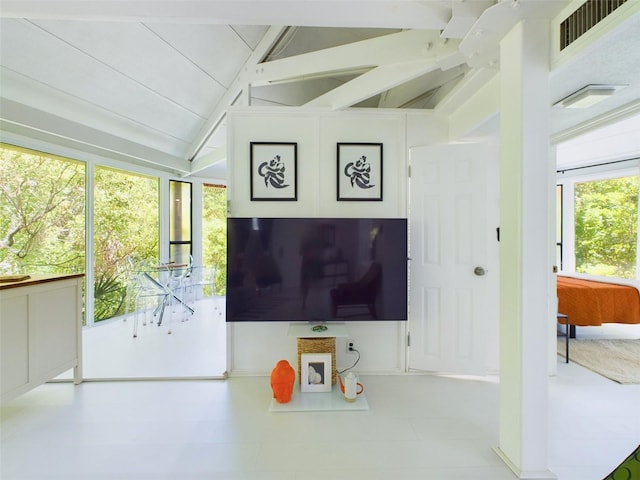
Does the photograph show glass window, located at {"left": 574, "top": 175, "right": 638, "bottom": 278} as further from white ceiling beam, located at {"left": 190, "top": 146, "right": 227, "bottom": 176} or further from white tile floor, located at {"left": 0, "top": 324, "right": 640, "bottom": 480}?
white ceiling beam, located at {"left": 190, "top": 146, "right": 227, "bottom": 176}

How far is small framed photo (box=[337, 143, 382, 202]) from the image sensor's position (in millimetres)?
2504

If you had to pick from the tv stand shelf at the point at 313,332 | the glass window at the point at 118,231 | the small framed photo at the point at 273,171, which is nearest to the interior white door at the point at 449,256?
the tv stand shelf at the point at 313,332

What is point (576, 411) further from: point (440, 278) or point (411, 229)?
point (411, 229)

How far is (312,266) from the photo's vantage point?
2.26 m

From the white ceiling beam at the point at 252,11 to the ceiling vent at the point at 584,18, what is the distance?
0.56m

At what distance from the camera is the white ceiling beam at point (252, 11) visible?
4.76 ft

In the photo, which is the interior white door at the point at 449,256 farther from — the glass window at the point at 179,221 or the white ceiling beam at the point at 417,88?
the glass window at the point at 179,221

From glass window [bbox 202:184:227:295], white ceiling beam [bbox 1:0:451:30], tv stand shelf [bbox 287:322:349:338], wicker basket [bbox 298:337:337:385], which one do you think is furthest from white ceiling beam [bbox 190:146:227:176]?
wicker basket [bbox 298:337:337:385]

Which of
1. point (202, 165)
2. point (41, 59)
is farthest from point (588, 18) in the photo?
point (202, 165)

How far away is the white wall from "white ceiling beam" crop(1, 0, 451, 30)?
0.97m

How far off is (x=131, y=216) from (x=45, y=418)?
286cm

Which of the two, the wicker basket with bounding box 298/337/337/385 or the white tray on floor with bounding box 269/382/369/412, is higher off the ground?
the wicker basket with bounding box 298/337/337/385

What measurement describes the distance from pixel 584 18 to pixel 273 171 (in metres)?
2.06

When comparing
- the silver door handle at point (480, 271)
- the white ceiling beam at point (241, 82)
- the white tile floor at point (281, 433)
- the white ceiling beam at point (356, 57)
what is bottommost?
the white tile floor at point (281, 433)
